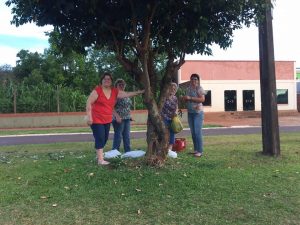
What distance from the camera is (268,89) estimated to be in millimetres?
8766

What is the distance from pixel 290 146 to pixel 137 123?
51.6ft

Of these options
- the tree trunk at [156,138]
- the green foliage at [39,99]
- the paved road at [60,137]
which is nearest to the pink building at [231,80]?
the green foliage at [39,99]

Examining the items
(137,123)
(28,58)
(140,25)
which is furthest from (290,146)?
(28,58)

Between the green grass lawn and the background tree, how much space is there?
848 millimetres

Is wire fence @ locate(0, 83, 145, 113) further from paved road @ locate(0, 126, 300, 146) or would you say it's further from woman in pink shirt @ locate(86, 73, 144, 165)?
woman in pink shirt @ locate(86, 73, 144, 165)

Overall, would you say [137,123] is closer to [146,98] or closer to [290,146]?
[290,146]

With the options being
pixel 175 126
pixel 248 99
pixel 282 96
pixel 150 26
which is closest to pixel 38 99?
pixel 248 99

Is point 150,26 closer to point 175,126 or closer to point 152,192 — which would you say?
point 175,126

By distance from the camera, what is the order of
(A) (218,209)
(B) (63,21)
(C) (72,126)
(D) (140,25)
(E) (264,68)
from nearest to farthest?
(A) (218,209) → (B) (63,21) → (D) (140,25) → (E) (264,68) → (C) (72,126)

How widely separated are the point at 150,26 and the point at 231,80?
29.5m

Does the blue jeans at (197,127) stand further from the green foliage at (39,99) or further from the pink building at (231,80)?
the pink building at (231,80)

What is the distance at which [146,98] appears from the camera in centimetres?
692

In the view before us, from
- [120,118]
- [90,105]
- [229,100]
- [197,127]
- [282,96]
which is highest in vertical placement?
[282,96]

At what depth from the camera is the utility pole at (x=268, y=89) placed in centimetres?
864
